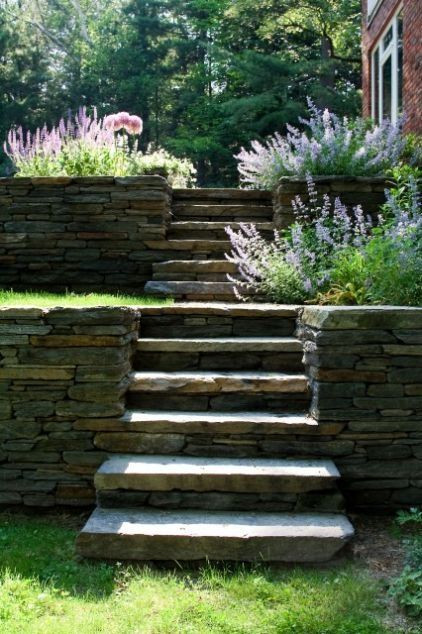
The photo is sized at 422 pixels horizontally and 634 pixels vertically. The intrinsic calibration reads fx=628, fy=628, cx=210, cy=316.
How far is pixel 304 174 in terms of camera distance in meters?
6.09

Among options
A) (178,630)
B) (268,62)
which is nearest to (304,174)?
(178,630)

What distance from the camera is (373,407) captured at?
3559 millimetres

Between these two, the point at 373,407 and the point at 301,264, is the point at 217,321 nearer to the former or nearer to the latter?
the point at 301,264

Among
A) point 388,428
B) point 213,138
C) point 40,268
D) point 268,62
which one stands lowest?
point 388,428

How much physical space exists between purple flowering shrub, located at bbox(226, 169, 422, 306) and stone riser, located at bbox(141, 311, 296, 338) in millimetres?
336

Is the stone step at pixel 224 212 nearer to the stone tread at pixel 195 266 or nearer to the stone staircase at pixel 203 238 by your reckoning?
the stone staircase at pixel 203 238

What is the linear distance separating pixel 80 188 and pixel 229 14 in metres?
14.7

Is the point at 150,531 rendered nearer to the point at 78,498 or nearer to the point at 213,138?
the point at 78,498

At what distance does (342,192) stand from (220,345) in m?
2.46

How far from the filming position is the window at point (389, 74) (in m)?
9.44

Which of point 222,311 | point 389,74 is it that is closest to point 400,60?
point 389,74

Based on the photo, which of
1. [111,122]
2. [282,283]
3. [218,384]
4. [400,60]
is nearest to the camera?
[218,384]

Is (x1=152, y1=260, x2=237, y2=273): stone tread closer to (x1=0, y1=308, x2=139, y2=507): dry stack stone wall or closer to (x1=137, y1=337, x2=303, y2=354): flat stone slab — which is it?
(x1=137, y1=337, x2=303, y2=354): flat stone slab

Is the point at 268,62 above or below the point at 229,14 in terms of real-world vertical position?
below
